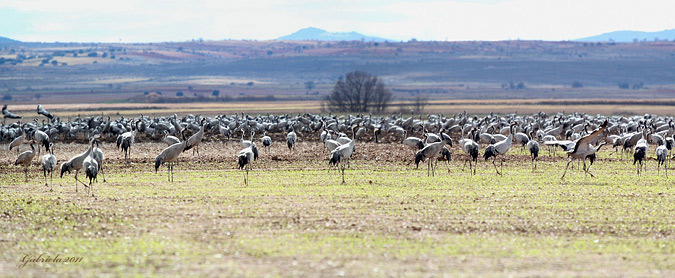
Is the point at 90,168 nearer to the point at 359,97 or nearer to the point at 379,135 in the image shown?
the point at 379,135

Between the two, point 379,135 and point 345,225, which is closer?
point 345,225

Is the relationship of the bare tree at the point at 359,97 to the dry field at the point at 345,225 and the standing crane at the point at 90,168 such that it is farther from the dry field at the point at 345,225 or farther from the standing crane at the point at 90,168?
the standing crane at the point at 90,168

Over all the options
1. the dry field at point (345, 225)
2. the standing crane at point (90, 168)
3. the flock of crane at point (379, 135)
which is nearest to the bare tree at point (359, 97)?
the flock of crane at point (379, 135)

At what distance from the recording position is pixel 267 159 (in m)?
28.3

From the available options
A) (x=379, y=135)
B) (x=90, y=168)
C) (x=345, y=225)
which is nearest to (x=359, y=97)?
(x=379, y=135)

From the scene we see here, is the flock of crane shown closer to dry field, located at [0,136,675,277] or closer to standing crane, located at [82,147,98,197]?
standing crane, located at [82,147,98,197]

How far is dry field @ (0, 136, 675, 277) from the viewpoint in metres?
10.0

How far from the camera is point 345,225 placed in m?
13.0

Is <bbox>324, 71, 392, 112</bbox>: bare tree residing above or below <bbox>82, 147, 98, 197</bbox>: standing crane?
below

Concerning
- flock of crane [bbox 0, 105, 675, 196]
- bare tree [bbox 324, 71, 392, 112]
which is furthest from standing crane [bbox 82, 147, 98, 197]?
bare tree [bbox 324, 71, 392, 112]

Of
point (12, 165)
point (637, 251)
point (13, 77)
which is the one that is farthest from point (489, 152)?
point (13, 77)

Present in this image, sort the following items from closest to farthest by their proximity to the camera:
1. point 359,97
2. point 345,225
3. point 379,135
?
point 345,225, point 379,135, point 359,97

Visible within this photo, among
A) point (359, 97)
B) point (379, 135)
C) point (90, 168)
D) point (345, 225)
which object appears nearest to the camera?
point (345, 225)

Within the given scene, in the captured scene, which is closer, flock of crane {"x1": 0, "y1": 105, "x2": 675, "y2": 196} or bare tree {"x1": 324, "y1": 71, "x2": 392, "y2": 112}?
flock of crane {"x1": 0, "y1": 105, "x2": 675, "y2": 196}
